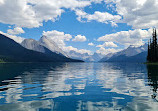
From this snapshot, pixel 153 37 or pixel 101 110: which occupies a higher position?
pixel 153 37

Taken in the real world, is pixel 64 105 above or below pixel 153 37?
below

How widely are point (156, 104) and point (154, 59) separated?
130836 millimetres

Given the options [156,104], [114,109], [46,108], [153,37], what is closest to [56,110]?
[46,108]

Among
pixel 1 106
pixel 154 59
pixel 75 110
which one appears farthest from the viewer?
pixel 154 59

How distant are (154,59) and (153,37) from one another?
71.9ft

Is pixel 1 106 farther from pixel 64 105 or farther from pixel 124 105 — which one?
pixel 124 105

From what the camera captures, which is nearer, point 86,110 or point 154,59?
point 86,110

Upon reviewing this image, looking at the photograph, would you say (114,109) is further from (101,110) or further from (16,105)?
(16,105)

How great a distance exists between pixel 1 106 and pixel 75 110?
661 cm

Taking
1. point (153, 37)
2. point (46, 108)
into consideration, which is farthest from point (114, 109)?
point (153, 37)

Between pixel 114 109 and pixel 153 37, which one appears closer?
pixel 114 109

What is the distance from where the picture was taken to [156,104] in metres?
13.1

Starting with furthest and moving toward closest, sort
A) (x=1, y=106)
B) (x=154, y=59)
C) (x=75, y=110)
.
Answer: (x=154, y=59) → (x=1, y=106) → (x=75, y=110)

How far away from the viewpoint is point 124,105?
13062 millimetres
